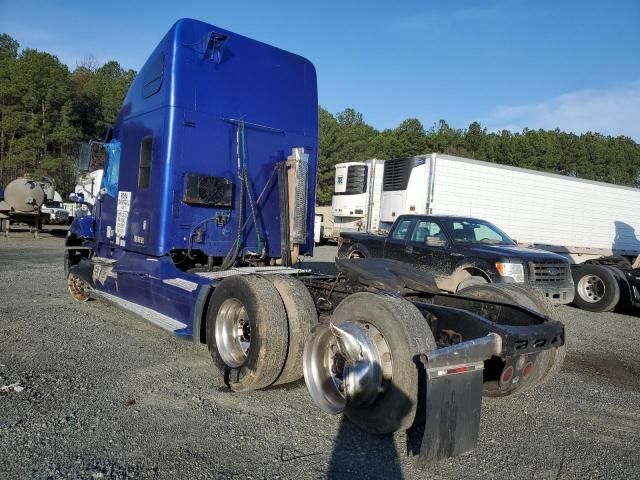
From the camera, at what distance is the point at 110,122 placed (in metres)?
43.0

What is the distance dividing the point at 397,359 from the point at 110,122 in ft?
148

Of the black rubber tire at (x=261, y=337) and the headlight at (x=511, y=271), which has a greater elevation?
the headlight at (x=511, y=271)

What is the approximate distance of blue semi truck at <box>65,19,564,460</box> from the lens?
334 cm

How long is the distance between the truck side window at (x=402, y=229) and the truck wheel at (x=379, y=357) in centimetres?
642

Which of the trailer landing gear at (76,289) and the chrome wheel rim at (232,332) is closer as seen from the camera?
the chrome wheel rim at (232,332)

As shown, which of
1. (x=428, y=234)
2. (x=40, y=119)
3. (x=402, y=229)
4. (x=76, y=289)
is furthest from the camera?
(x=40, y=119)

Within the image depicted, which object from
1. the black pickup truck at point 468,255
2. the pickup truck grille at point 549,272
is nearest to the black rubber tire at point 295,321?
the black pickup truck at point 468,255

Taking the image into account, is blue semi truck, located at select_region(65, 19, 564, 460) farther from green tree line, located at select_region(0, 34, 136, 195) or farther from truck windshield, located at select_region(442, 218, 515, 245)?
green tree line, located at select_region(0, 34, 136, 195)

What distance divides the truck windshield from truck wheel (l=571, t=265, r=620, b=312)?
2562mm

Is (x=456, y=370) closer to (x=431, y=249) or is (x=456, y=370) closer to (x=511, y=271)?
(x=511, y=271)

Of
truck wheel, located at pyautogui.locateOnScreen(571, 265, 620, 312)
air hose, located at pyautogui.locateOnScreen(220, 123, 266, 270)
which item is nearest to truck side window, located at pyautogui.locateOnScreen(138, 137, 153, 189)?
air hose, located at pyautogui.locateOnScreen(220, 123, 266, 270)

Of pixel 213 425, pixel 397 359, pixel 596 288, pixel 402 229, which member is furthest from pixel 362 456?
pixel 596 288

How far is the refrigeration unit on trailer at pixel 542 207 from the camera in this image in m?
10.9

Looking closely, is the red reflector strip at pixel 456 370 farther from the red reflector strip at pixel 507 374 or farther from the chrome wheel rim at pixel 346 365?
the red reflector strip at pixel 507 374
